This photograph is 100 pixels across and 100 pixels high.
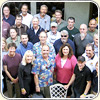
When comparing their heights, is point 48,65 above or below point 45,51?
below

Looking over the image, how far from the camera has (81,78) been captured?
13.6 feet

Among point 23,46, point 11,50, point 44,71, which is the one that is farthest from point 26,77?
point 23,46

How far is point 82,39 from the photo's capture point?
4.99m

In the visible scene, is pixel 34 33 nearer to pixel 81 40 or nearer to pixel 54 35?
pixel 54 35

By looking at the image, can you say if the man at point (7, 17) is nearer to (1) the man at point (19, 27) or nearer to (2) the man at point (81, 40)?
(1) the man at point (19, 27)

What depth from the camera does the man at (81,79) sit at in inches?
161

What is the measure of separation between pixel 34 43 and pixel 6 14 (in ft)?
3.98

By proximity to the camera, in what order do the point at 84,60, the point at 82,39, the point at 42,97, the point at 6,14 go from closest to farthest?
the point at 84,60, the point at 42,97, the point at 82,39, the point at 6,14

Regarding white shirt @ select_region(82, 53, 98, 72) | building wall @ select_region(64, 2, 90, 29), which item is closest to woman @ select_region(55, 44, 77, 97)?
white shirt @ select_region(82, 53, 98, 72)

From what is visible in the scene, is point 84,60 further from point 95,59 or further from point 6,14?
point 6,14

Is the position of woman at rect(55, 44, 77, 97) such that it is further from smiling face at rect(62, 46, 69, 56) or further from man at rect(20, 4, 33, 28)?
man at rect(20, 4, 33, 28)

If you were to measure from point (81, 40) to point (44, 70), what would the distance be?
1.24 m

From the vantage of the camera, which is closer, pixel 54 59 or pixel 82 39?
pixel 54 59

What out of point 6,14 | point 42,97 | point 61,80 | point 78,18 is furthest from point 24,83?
point 78,18
